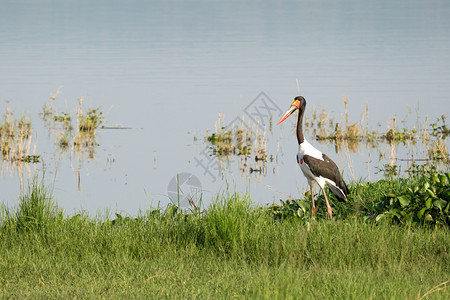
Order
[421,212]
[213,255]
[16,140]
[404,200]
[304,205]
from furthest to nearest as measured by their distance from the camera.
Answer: [16,140] < [304,205] < [404,200] < [421,212] < [213,255]

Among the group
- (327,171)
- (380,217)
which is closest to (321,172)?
(327,171)

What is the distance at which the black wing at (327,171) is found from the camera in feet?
34.3

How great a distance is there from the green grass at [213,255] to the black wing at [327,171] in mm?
435

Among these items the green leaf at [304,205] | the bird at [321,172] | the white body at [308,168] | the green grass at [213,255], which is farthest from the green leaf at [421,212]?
the green leaf at [304,205]

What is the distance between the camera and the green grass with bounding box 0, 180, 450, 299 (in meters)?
7.56

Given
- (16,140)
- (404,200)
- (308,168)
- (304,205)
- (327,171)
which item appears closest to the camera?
(404,200)

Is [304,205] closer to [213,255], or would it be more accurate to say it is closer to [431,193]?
[431,193]

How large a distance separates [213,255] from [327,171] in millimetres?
2389

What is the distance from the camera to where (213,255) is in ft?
28.7

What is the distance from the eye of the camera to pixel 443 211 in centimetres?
974

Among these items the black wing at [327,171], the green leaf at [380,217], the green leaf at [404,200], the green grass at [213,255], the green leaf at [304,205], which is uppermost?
the black wing at [327,171]

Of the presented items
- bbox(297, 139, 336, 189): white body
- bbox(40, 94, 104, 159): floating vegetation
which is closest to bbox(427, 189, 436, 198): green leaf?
bbox(297, 139, 336, 189): white body

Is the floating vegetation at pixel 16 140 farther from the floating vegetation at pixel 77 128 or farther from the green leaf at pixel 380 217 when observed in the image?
the green leaf at pixel 380 217

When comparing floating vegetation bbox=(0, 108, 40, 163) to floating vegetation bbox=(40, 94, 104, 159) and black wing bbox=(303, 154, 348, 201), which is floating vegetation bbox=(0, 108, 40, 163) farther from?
black wing bbox=(303, 154, 348, 201)
